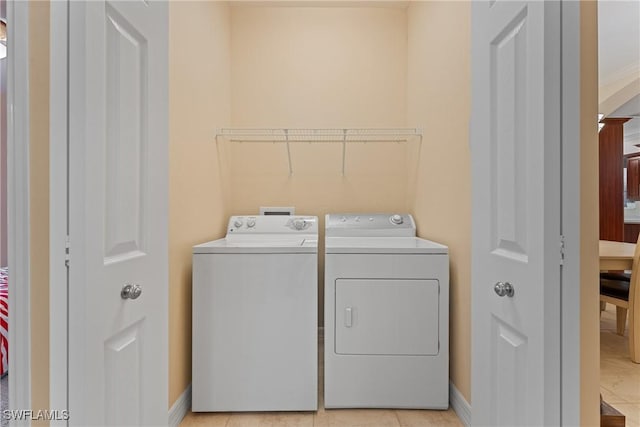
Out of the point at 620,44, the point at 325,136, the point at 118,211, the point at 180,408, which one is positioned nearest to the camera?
the point at 118,211

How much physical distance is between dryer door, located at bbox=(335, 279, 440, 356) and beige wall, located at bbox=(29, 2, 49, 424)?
4.29 feet

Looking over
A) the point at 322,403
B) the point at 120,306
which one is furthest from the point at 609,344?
the point at 120,306

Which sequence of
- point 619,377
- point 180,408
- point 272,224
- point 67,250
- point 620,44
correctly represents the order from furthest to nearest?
point 620,44 → point 272,224 → point 619,377 → point 180,408 → point 67,250

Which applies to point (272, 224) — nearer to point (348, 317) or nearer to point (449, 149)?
point (348, 317)

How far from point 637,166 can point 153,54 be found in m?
7.07

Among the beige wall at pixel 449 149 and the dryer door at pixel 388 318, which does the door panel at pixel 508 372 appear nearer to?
the beige wall at pixel 449 149

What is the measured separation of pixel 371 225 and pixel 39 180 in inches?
78.0

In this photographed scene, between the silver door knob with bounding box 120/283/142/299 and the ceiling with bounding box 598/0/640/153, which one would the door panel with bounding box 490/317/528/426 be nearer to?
the silver door knob with bounding box 120/283/142/299

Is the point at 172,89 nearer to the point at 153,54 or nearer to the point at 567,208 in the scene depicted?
the point at 153,54

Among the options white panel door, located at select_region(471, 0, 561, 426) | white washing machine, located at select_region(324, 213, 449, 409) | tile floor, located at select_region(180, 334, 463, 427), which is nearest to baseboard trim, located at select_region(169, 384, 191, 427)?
tile floor, located at select_region(180, 334, 463, 427)

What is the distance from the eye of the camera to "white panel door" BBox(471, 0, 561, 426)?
815mm

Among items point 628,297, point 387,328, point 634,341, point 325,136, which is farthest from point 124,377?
point 628,297

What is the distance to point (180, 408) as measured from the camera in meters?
1.77

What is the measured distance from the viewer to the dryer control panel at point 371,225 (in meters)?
2.47
